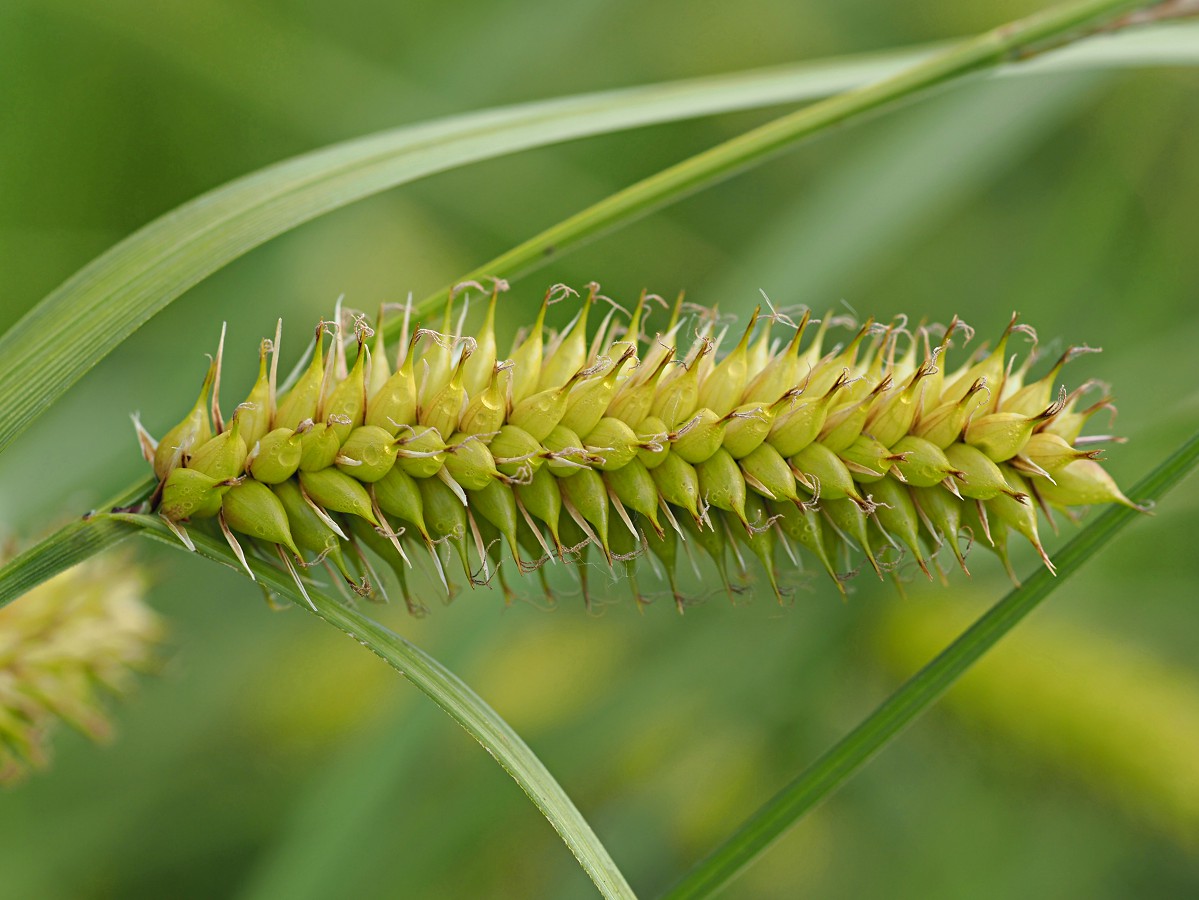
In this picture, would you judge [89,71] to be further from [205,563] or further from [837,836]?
[837,836]

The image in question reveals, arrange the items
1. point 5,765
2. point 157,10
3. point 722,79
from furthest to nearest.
→ point 157,10 → point 722,79 → point 5,765

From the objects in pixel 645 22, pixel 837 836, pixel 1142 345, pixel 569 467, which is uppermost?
pixel 645 22

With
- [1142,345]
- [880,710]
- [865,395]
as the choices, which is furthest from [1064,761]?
[865,395]

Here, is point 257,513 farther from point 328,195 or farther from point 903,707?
point 903,707

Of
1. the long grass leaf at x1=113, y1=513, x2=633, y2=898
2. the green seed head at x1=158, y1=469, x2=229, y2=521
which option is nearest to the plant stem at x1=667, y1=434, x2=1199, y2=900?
the long grass leaf at x1=113, y1=513, x2=633, y2=898

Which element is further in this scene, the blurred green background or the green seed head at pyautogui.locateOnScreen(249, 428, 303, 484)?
the blurred green background

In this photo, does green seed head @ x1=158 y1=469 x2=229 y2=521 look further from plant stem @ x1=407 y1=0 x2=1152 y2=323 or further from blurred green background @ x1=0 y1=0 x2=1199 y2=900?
blurred green background @ x1=0 y1=0 x2=1199 y2=900

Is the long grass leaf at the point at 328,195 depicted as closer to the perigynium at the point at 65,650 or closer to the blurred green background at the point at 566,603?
the perigynium at the point at 65,650
